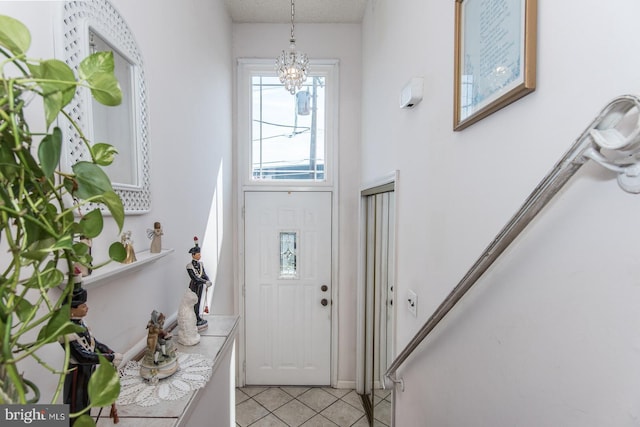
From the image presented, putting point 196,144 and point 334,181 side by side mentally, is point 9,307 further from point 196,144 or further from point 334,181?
point 334,181

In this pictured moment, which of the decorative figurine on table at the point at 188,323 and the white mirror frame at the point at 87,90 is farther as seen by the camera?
the decorative figurine on table at the point at 188,323

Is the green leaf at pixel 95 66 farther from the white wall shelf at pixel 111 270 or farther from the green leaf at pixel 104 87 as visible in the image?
the white wall shelf at pixel 111 270

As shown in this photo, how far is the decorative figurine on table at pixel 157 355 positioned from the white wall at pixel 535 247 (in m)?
1.00

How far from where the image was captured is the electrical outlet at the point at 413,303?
1512 mm

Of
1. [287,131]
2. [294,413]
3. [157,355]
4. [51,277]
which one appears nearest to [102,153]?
[51,277]

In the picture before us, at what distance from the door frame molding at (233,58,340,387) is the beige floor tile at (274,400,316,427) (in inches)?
16.5

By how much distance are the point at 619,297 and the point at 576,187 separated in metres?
0.21

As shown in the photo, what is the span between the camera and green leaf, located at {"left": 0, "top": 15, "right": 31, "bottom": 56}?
35 cm

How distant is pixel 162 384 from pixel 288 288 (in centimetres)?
209

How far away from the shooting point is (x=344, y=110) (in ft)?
9.97

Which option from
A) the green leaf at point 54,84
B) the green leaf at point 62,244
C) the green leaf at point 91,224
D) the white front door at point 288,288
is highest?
the green leaf at point 54,84

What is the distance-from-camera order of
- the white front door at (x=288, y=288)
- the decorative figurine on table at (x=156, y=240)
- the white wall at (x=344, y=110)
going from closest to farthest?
the decorative figurine on table at (x=156, y=240)
the white wall at (x=344, y=110)
the white front door at (x=288, y=288)

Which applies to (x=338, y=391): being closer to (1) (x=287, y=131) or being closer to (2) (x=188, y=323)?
(2) (x=188, y=323)

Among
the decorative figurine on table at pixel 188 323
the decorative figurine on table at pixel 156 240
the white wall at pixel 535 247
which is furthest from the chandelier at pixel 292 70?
the decorative figurine on table at pixel 188 323
